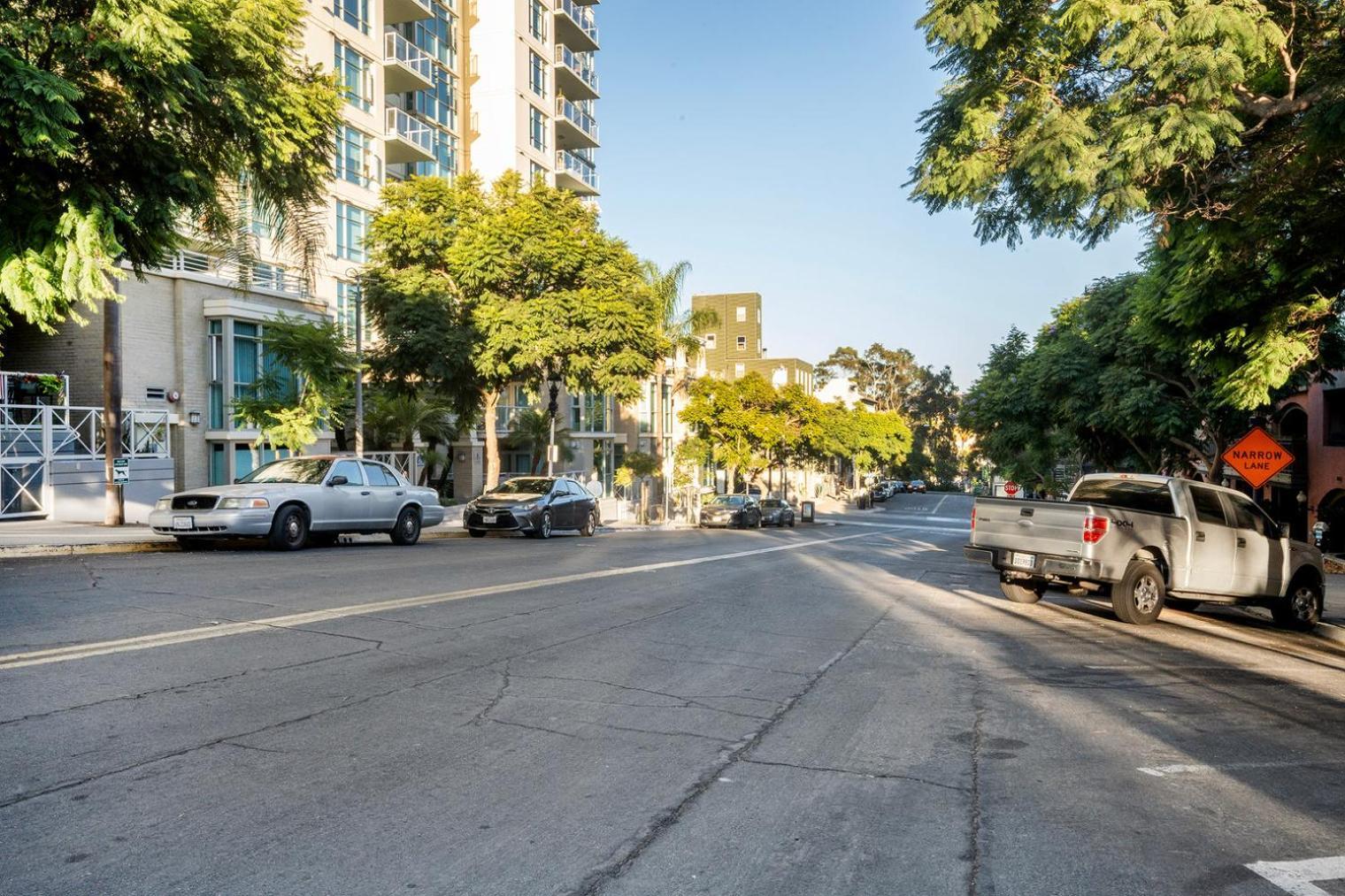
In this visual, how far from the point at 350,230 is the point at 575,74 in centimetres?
2178

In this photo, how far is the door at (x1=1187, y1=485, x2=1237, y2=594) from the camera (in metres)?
12.4

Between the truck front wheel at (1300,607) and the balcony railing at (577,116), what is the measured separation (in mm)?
46593

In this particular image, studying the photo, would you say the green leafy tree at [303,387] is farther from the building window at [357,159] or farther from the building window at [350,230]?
the building window at [357,159]

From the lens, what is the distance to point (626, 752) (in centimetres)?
537

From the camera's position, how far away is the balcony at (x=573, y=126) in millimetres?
53125

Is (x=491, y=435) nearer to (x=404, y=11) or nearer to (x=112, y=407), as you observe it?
(x=112, y=407)

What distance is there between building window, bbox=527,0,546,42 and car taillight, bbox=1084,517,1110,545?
44434 mm

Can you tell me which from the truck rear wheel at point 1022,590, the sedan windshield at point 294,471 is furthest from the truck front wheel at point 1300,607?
the sedan windshield at point 294,471

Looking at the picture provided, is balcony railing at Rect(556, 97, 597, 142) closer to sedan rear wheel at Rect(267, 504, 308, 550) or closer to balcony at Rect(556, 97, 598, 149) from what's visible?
balcony at Rect(556, 97, 598, 149)

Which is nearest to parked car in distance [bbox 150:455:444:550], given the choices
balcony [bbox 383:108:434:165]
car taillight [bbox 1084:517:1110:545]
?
car taillight [bbox 1084:517:1110:545]

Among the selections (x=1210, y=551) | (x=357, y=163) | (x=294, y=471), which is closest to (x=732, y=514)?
(x=357, y=163)

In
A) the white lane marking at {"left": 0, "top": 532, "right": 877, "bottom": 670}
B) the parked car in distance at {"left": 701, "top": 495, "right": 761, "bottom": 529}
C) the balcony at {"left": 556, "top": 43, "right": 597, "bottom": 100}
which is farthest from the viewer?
the balcony at {"left": 556, "top": 43, "right": 597, "bottom": 100}

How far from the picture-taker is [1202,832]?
4.48 meters

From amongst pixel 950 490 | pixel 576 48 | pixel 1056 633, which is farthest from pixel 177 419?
pixel 950 490
